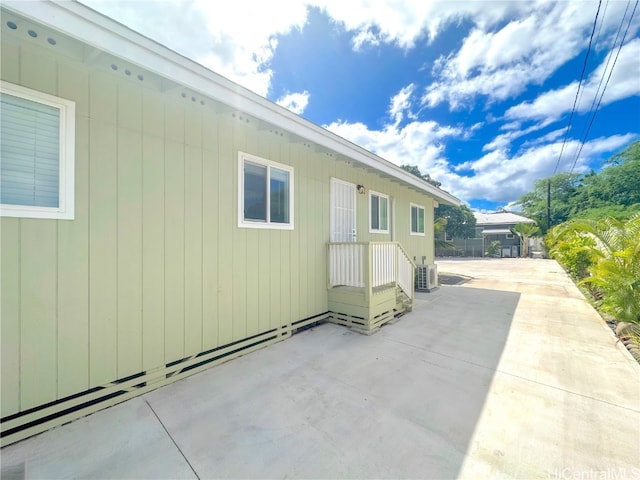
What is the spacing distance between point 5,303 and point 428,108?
45.1ft

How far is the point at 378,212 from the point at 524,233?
2169 cm

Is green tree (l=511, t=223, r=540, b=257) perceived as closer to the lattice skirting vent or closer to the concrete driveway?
the concrete driveway

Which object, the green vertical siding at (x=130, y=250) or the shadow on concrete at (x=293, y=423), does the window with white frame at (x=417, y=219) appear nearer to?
the shadow on concrete at (x=293, y=423)

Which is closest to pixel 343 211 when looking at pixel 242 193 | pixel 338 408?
pixel 242 193

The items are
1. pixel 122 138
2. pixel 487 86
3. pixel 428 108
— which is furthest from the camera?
pixel 428 108

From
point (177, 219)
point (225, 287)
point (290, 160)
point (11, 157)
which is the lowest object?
point (225, 287)

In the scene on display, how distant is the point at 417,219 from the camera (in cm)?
900

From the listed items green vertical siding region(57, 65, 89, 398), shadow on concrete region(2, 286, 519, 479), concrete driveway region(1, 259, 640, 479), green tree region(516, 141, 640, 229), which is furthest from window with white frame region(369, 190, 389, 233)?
green tree region(516, 141, 640, 229)

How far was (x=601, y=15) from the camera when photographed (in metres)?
6.58

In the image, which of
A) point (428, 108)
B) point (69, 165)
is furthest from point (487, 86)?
point (69, 165)

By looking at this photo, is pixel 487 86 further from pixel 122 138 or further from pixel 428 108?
pixel 122 138

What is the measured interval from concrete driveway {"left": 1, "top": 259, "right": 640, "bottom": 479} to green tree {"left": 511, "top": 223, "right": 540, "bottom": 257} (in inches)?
860

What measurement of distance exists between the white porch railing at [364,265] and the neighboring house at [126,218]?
0.35 feet

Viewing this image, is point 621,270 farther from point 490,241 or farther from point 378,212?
point 490,241
